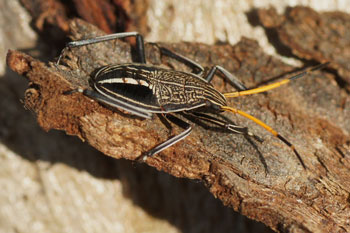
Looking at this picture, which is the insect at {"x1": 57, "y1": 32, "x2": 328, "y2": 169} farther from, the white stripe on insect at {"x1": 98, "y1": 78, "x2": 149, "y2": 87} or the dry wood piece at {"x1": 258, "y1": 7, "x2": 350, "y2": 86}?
the dry wood piece at {"x1": 258, "y1": 7, "x2": 350, "y2": 86}

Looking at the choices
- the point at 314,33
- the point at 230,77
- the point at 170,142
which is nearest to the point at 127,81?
the point at 170,142

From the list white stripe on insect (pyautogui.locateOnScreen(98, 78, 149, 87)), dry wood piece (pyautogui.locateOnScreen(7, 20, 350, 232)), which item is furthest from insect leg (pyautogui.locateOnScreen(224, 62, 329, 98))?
white stripe on insect (pyautogui.locateOnScreen(98, 78, 149, 87))

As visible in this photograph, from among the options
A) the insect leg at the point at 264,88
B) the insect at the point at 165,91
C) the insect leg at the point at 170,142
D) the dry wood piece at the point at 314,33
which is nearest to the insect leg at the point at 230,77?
the insect at the point at 165,91

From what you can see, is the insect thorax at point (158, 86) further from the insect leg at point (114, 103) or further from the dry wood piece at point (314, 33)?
the dry wood piece at point (314, 33)

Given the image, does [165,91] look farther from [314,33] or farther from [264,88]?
[314,33]

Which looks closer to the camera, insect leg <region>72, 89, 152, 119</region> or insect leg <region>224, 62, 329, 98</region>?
insect leg <region>72, 89, 152, 119</region>

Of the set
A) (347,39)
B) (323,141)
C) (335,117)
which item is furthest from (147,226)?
(347,39)
